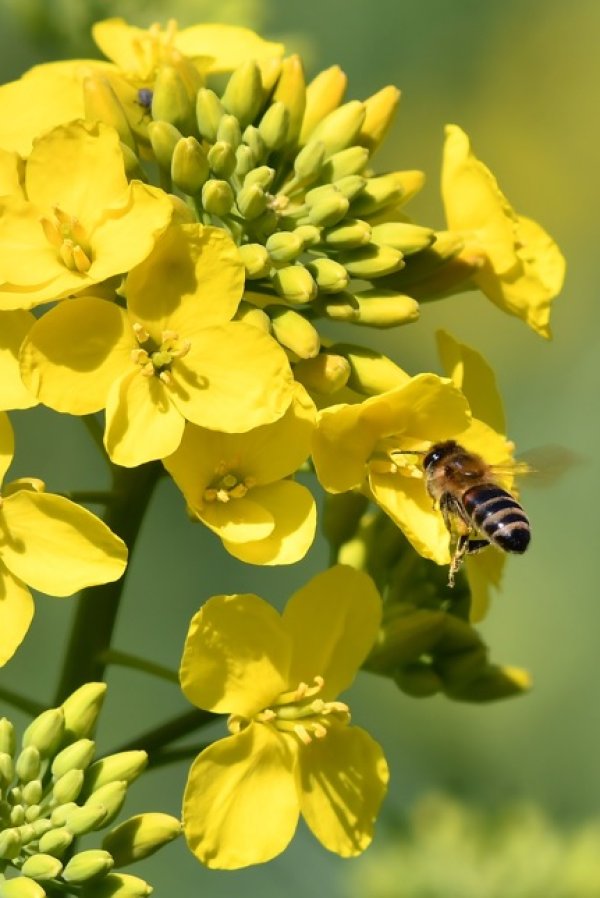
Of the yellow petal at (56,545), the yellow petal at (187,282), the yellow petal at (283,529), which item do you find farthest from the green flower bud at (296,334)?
the yellow petal at (56,545)

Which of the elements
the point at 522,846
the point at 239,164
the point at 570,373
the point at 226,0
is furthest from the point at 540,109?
the point at 239,164

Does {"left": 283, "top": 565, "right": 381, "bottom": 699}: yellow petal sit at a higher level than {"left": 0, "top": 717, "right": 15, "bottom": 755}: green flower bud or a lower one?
higher

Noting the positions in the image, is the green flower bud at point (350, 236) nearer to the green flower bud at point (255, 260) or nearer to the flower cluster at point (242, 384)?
the flower cluster at point (242, 384)

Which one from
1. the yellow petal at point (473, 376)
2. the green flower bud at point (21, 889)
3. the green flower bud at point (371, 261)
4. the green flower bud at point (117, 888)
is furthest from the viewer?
the yellow petal at point (473, 376)

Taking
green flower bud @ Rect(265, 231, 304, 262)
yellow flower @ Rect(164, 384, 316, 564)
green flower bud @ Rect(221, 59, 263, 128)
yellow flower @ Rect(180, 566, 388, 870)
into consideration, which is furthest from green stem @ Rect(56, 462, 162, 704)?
green flower bud @ Rect(221, 59, 263, 128)

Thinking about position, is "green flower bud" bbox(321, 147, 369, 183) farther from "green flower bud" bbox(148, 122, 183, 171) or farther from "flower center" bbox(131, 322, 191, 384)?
"flower center" bbox(131, 322, 191, 384)

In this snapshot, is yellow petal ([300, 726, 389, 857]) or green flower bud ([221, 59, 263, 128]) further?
green flower bud ([221, 59, 263, 128])

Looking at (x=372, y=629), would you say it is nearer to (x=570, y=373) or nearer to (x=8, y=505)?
(x=8, y=505)
